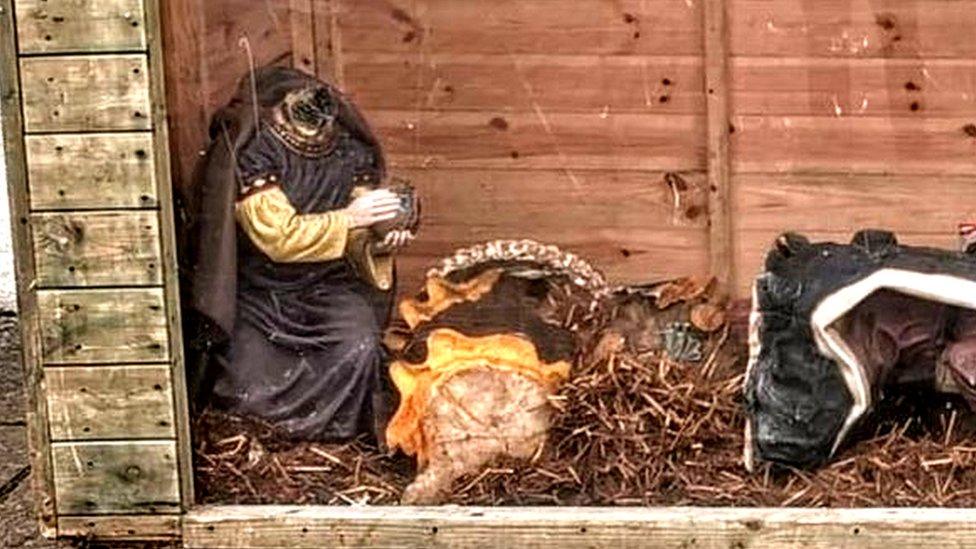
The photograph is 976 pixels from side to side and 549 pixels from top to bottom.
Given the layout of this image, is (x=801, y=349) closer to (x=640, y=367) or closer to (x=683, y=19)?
(x=640, y=367)

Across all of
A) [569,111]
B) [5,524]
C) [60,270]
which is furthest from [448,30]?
[5,524]

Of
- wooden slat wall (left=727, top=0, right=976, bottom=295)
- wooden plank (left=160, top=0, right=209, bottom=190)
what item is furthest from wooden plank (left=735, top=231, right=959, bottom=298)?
wooden plank (left=160, top=0, right=209, bottom=190)

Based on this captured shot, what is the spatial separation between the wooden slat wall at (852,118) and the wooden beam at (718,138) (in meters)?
0.02

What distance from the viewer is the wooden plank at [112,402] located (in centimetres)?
385

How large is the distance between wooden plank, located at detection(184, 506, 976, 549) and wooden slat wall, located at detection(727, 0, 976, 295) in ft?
1.38

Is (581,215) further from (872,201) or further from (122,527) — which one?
(122,527)

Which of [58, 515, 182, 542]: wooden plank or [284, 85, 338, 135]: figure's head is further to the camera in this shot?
[58, 515, 182, 542]: wooden plank

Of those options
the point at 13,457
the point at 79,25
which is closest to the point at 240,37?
the point at 79,25

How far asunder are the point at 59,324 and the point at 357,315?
519 mm

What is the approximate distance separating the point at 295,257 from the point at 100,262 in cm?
34

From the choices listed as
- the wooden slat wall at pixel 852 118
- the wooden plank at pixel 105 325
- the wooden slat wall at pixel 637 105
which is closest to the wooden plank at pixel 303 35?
the wooden slat wall at pixel 637 105

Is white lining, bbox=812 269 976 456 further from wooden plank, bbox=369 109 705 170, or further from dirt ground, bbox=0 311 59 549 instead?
dirt ground, bbox=0 311 59 549

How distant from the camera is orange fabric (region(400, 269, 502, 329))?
3.81 m

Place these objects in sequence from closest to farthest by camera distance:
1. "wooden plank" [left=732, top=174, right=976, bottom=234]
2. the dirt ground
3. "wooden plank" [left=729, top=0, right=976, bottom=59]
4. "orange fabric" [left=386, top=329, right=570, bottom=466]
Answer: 1. "wooden plank" [left=729, top=0, right=976, bottom=59]
2. "wooden plank" [left=732, top=174, right=976, bottom=234]
3. "orange fabric" [left=386, top=329, right=570, bottom=466]
4. the dirt ground
